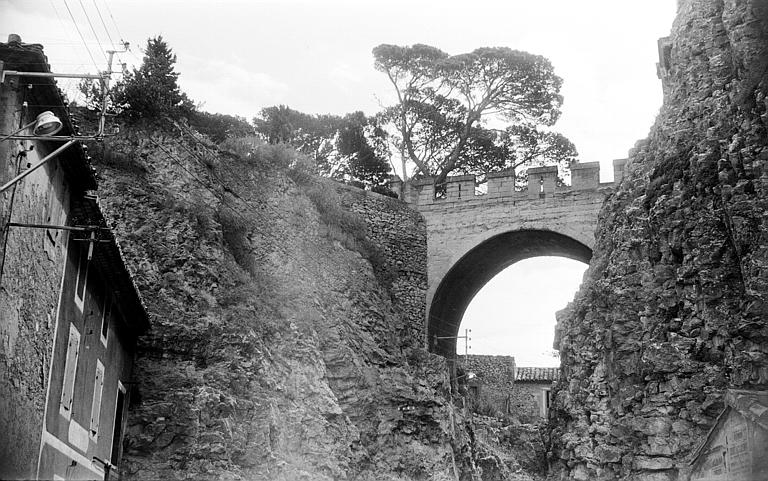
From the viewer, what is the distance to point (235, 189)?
25.5 m

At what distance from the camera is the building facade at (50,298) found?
1191cm

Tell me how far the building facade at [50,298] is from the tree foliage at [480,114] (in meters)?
22.9

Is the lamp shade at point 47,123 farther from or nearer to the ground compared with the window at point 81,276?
farther from the ground

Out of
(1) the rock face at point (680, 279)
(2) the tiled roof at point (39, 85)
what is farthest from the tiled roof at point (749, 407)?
(2) the tiled roof at point (39, 85)

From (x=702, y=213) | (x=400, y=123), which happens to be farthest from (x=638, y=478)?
(x=400, y=123)

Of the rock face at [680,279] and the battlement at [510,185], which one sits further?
the battlement at [510,185]

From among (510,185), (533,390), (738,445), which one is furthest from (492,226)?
(738,445)

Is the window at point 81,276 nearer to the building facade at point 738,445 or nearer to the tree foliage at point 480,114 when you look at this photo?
the building facade at point 738,445

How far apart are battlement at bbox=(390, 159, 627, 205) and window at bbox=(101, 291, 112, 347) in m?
17.4

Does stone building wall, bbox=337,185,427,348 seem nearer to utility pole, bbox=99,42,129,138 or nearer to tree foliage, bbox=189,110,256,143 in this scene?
tree foliage, bbox=189,110,256,143

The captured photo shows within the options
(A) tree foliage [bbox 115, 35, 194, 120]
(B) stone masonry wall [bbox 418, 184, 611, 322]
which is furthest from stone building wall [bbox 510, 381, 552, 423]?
(A) tree foliage [bbox 115, 35, 194, 120]

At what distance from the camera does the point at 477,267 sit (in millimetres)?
33375

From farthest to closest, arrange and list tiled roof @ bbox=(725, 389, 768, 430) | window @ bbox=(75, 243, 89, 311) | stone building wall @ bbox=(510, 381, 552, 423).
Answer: stone building wall @ bbox=(510, 381, 552, 423)
window @ bbox=(75, 243, 89, 311)
tiled roof @ bbox=(725, 389, 768, 430)

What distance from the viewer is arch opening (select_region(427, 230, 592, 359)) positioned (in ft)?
105
